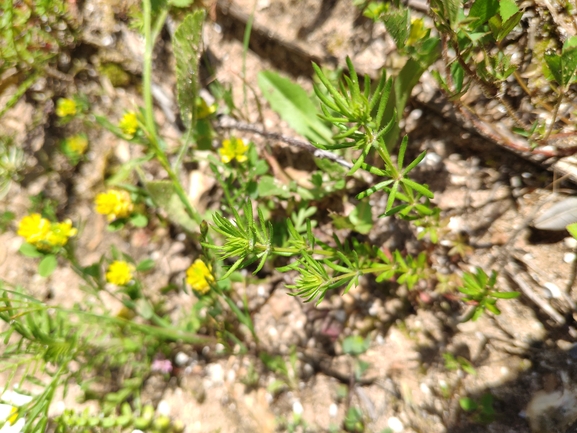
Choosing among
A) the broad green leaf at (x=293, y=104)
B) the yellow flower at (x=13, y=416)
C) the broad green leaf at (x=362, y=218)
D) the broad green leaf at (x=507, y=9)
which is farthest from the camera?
the broad green leaf at (x=293, y=104)

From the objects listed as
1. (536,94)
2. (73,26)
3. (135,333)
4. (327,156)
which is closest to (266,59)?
(327,156)

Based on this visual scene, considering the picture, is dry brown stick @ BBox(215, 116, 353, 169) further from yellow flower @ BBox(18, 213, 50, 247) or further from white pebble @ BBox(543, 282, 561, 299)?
yellow flower @ BBox(18, 213, 50, 247)

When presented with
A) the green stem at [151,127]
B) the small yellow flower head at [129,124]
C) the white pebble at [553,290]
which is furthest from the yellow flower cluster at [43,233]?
the white pebble at [553,290]

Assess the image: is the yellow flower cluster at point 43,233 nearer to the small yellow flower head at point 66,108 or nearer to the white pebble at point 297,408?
the small yellow flower head at point 66,108

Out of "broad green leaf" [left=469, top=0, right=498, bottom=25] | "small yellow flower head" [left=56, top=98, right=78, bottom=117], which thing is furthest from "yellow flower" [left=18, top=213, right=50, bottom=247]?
"broad green leaf" [left=469, top=0, right=498, bottom=25]

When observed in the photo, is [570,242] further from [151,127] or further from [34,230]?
[34,230]

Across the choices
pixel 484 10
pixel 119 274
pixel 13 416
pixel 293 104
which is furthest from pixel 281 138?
pixel 13 416

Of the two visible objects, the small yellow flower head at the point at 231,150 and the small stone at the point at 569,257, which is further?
the small yellow flower head at the point at 231,150

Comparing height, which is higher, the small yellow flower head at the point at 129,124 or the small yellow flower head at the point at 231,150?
the small yellow flower head at the point at 231,150
